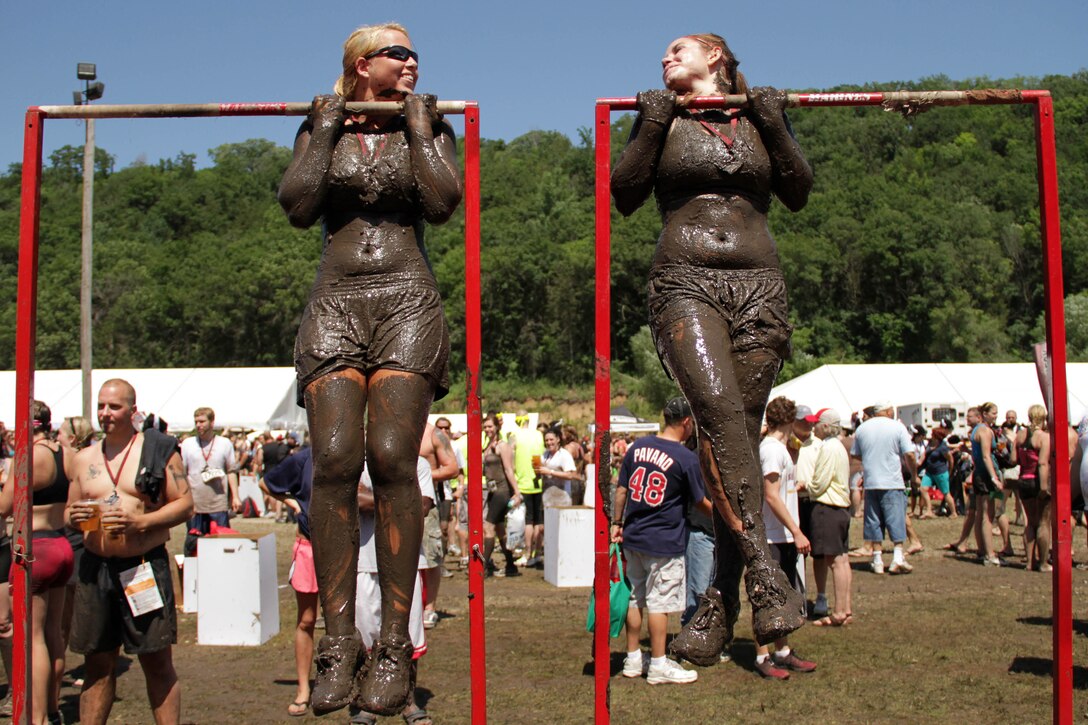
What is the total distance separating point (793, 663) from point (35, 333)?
7.49 m

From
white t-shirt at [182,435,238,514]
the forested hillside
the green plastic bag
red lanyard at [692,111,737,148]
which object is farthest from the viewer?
the forested hillside

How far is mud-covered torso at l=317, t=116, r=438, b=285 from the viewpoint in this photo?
203 inches

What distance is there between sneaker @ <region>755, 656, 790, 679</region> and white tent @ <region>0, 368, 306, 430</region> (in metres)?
27.0

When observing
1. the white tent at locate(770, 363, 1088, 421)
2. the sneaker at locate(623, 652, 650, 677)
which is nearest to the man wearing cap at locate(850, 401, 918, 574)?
the sneaker at locate(623, 652, 650, 677)

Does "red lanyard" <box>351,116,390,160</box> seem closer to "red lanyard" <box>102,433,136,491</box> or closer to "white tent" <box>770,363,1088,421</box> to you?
"red lanyard" <box>102,433,136,491</box>

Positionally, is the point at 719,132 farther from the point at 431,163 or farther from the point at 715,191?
the point at 431,163

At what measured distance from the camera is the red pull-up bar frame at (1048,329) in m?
5.10

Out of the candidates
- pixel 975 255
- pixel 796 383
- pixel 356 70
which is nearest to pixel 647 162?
pixel 356 70

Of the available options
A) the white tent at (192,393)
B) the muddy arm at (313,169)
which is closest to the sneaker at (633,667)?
the muddy arm at (313,169)

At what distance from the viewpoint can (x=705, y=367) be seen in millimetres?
4918

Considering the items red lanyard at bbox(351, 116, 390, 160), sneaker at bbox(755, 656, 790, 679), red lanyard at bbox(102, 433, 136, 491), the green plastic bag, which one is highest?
red lanyard at bbox(351, 116, 390, 160)

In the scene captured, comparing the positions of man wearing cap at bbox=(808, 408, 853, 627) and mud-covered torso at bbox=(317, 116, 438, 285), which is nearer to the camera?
mud-covered torso at bbox=(317, 116, 438, 285)

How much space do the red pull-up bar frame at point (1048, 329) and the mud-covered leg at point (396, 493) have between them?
81cm

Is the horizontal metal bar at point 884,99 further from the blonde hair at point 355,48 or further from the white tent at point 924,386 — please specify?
the white tent at point 924,386
